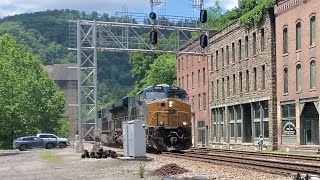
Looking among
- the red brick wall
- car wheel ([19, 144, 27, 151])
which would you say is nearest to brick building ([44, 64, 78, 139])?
car wheel ([19, 144, 27, 151])

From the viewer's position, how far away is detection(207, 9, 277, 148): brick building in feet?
154

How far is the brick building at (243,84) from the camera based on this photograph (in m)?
46.9

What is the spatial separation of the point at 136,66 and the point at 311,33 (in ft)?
276

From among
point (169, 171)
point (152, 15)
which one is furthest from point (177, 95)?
point (169, 171)

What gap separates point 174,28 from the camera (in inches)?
1722

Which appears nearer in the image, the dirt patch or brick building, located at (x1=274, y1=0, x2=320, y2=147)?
the dirt patch

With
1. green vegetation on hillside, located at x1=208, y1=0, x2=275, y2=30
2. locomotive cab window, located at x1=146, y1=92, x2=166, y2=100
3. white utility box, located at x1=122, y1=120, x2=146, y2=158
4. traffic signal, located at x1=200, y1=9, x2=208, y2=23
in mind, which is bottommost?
white utility box, located at x1=122, y1=120, x2=146, y2=158

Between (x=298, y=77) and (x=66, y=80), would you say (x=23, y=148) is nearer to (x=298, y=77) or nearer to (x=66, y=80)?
(x=298, y=77)

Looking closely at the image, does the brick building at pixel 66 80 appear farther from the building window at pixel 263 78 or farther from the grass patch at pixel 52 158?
the grass patch at pixel 52 158

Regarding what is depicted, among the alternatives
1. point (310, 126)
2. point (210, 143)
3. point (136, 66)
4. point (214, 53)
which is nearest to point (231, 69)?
point (214, 53)

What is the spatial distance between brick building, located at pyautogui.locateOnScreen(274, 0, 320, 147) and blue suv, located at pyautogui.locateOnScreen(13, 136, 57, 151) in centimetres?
2697

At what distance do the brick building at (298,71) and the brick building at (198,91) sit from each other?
1754cm

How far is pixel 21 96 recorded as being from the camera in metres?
63.8

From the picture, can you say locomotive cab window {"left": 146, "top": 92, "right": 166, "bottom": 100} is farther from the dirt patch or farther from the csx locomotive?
the dirt patch
